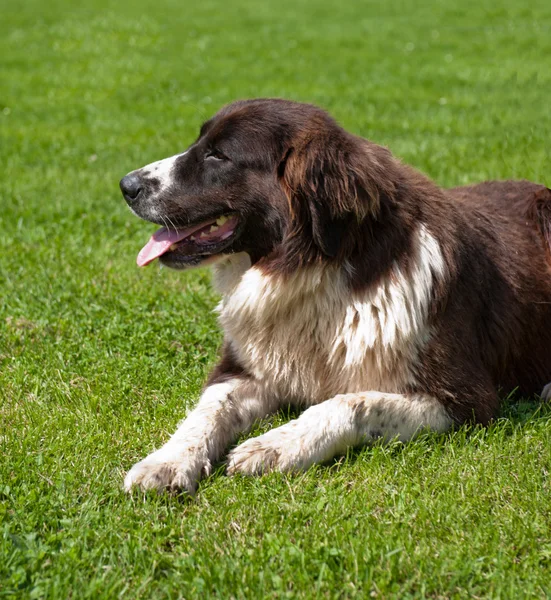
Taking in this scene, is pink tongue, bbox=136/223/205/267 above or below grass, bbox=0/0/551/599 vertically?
above

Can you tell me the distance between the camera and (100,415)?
13.0 feet

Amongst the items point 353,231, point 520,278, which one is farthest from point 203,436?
point 520,278

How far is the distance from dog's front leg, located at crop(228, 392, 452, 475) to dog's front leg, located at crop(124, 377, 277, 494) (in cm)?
15

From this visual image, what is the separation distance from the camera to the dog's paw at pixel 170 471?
322 cm

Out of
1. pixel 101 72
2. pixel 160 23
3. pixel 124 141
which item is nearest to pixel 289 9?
pixel 160 23

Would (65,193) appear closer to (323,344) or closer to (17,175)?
(17,175)

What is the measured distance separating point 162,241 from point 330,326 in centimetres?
95

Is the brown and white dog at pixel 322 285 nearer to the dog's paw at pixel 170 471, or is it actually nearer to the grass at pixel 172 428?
the dog's paw at pixel 170 471

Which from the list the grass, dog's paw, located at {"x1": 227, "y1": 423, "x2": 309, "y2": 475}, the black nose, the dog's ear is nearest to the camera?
the grass

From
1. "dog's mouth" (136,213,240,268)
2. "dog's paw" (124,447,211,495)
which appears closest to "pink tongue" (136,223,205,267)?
"dog's mouth" (136,213,240,268)

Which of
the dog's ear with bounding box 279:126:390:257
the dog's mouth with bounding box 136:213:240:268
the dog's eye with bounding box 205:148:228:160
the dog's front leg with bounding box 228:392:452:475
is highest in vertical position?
the dog's eye with bounding box 205:148:228:160

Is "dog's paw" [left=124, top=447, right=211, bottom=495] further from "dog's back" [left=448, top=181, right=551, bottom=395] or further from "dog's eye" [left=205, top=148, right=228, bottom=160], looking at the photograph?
"dog's back" [left=448, top=181, right=551, bottom=395]

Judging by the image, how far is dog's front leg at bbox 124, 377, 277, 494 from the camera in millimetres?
3252

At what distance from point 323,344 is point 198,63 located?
1239cm
